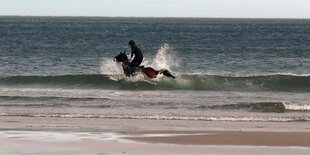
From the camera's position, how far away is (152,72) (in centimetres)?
2533

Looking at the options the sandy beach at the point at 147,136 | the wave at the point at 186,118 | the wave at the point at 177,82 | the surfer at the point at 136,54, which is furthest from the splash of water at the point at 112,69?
the sandy beach at the point at 147,136

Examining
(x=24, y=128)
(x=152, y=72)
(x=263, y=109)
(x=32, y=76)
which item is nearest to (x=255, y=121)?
(x=263, y=109)

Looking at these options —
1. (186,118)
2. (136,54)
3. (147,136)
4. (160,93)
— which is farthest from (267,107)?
(147,136)

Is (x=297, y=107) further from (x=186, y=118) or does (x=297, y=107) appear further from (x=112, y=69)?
(x=112, y=69)

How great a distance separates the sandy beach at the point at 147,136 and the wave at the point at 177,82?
9.76m

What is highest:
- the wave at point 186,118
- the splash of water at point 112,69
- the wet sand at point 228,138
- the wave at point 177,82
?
the splash of water at point 112,69

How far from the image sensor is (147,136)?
1475cm

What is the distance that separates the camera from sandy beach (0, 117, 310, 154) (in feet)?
42.6

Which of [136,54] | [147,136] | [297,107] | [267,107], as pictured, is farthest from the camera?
[136,54]

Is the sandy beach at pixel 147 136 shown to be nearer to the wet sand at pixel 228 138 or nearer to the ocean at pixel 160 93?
the wet sand at pixel 228 138

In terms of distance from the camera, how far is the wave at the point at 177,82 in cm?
2741

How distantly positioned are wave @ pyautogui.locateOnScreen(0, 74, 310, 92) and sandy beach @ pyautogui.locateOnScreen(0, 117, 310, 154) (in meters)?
9.76

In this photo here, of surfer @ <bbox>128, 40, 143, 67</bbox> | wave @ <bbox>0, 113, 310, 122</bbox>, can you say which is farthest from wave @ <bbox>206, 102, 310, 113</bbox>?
surfer @ <bbox>128, 40, 143, 67</bbox>

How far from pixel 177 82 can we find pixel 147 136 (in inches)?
540
